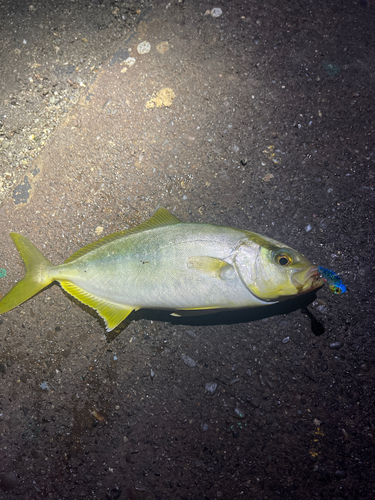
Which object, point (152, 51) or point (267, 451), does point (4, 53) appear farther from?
point (267, 451)

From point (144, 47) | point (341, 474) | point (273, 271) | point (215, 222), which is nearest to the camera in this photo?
point (273, 271)

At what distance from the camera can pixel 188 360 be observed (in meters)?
2.07

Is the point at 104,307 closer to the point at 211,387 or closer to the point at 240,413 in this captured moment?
the point at 211,387

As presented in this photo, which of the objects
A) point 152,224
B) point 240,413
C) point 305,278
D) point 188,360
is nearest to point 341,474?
point 240,413

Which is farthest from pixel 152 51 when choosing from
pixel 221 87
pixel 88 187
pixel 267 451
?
pixel 267 451

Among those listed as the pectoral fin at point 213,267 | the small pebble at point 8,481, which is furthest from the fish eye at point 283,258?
the small pebble at point 8,481

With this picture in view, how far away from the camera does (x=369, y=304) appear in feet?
6.63

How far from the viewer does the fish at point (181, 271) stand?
5.50ft

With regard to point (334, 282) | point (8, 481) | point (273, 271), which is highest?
point (273, 271)

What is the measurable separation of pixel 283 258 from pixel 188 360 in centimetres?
108

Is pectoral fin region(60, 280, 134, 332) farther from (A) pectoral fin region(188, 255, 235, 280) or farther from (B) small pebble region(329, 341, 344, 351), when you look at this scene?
(B) small pebble region(329, 341, 344, 351)

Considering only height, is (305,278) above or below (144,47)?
below

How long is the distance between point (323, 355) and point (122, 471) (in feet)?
5.77

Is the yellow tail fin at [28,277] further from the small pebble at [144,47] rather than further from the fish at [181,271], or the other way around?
the small pebble at [144,47]
